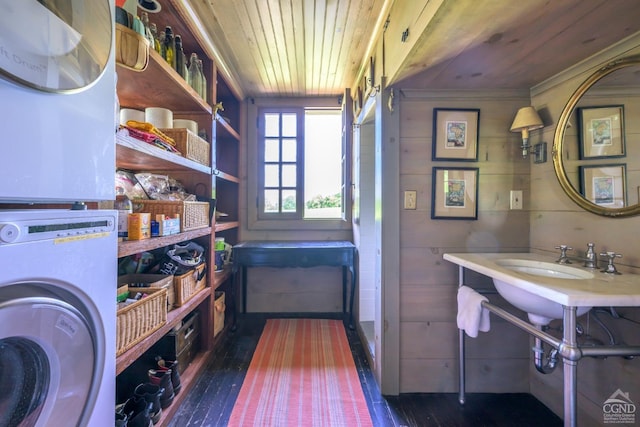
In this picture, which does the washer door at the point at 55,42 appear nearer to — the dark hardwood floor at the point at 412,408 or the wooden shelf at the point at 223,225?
the wooden shelf at the point at 223,225

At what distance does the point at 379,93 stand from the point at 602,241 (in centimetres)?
130

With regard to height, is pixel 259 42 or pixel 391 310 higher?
pixel 259 42

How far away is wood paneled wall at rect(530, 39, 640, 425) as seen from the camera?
3.55 feet

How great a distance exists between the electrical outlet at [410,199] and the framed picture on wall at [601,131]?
2.54 ft

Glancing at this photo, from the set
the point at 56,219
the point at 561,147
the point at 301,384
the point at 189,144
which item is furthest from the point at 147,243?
the point at 561,147

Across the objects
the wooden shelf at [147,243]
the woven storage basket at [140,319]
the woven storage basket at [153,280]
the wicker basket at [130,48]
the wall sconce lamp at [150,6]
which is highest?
the wall sconce lamp at [150,6]

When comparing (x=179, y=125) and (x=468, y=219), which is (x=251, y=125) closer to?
(x=179, y=125)

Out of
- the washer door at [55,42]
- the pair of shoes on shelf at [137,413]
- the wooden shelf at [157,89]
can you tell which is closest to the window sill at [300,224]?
the wooden shelf at [157,89]

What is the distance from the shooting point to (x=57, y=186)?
24.5 inches

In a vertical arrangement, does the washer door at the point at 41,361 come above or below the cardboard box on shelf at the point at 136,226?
below

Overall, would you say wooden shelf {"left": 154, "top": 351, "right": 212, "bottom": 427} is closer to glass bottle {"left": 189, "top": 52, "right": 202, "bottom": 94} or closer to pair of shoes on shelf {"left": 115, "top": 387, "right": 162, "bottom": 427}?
pair of shoes on shelf {"left": 115, "top": 387, "right": 162, "bottom": 427}

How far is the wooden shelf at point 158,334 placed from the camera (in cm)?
99

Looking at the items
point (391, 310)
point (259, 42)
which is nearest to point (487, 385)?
point (391, 310)

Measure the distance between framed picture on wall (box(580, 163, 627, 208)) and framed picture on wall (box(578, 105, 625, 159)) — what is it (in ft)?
0.19
